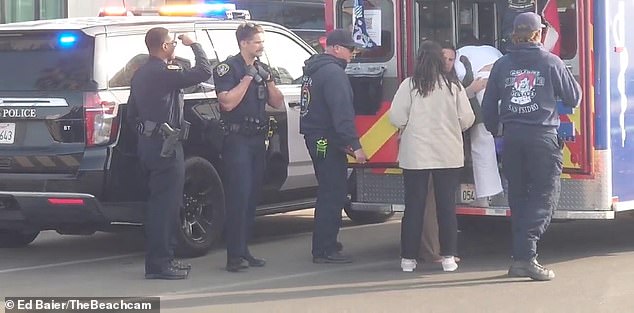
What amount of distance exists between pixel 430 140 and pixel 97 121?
238 centimetres

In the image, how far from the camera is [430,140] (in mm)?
8188

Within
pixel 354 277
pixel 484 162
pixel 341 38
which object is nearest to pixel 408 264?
pixel 354 277

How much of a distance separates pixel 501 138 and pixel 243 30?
2035 millimetres

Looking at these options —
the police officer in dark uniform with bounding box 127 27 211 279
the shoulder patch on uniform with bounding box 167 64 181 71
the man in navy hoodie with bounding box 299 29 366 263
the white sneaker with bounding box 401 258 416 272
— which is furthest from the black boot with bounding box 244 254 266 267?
the shoulder patch on uniform with bounding box 167 64 181 71

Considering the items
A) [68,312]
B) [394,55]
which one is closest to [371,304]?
[68,312]

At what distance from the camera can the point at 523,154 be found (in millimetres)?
7945

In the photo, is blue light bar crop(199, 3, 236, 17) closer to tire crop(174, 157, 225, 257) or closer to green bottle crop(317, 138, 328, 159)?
tire crop(174, 157, 225, 257)

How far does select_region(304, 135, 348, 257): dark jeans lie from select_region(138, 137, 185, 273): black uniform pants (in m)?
1.10

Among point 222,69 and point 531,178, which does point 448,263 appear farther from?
point 222,69

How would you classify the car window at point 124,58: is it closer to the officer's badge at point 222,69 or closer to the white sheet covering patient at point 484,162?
the officer's badge at point 222,69

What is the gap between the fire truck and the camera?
8.34 m

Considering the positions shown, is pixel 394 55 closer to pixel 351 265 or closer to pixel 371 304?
pixel 351 265

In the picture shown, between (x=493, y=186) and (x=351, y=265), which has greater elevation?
(x=493, y=186)

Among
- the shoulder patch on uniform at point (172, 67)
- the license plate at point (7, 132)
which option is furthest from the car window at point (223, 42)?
the license plate at point (7, 132)
